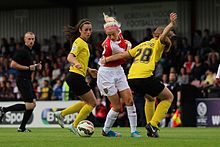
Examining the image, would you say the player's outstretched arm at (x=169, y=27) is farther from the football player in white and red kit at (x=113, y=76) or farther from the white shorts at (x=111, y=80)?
the white shorts at (x=111, y=80)

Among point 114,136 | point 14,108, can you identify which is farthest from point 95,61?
point 114,136

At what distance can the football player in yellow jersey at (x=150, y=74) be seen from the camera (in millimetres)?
13734

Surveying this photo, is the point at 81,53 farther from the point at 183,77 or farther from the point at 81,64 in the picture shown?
the point at 183,77

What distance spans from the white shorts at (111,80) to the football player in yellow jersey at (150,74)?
0.65 ft

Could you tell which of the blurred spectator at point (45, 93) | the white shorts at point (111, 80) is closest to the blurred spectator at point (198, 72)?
the blurred spectator at point (45, 93)

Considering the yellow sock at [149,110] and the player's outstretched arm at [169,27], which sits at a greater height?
the player's outstretched arm at [169,27]

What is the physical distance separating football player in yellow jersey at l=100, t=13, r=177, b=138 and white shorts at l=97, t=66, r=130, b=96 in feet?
0.65

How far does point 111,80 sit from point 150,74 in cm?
79

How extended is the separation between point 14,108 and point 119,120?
22.8 feet

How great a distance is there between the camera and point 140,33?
3469cm

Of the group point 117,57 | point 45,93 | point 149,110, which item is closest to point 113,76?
point 117,57

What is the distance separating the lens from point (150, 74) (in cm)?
1397

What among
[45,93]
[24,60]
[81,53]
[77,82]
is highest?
[81,53]

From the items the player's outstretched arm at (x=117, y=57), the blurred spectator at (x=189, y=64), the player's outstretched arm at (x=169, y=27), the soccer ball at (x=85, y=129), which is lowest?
the soccer ball at (x=85, y=129)
